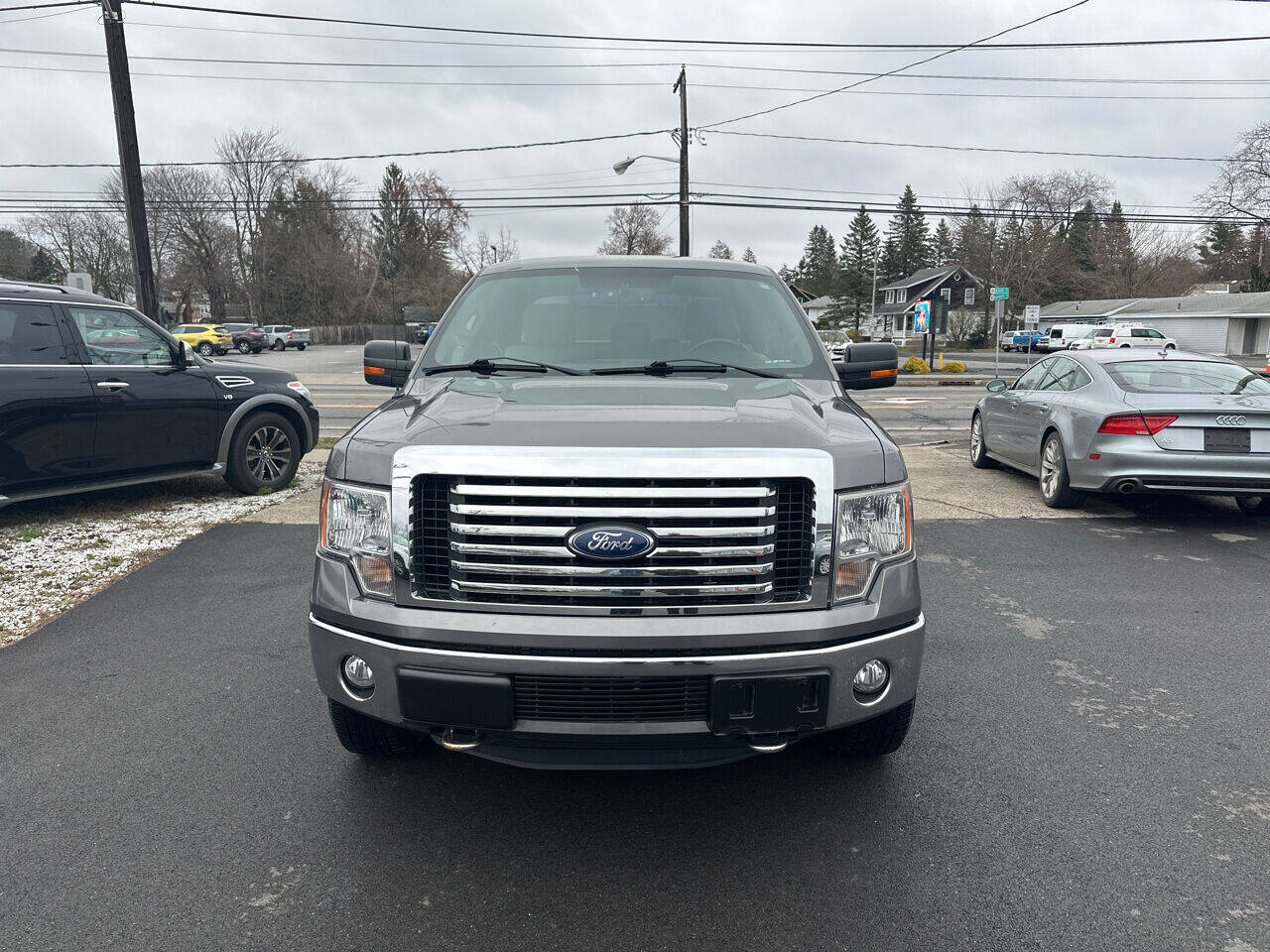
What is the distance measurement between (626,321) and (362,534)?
1728 millimetres

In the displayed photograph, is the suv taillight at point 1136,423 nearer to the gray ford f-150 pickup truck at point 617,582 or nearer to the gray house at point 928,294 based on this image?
the gray ford f-150 pickup truck at point 617,582

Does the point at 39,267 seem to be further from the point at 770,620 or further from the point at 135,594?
the point at 770,620

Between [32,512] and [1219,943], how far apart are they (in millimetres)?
8297

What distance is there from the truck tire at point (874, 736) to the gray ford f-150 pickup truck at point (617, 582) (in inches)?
10.6

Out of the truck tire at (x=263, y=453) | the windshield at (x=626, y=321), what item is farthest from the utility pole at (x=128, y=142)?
the windshield at (x=626, y=321)

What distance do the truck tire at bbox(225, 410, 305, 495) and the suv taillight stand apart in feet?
23.8

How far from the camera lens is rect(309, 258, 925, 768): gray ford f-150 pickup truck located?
7.92 ft

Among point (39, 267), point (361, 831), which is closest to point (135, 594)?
point (361, 831)

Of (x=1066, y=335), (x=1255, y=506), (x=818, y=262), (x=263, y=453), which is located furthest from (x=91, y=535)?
(x=818, y=262)

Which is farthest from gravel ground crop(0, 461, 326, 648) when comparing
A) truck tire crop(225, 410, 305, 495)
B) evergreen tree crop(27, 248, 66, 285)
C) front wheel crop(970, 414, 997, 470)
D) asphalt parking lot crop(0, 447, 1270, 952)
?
evergreen tree crop(27, 248, 66, 285)

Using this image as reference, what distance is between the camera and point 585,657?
2.39m

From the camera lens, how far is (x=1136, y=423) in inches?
271

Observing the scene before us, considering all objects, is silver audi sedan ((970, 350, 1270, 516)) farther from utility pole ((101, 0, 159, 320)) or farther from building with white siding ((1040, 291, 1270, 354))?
building with white siding ((1040, 291, 1270, 354))

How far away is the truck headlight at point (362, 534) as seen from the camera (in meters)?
2.59
